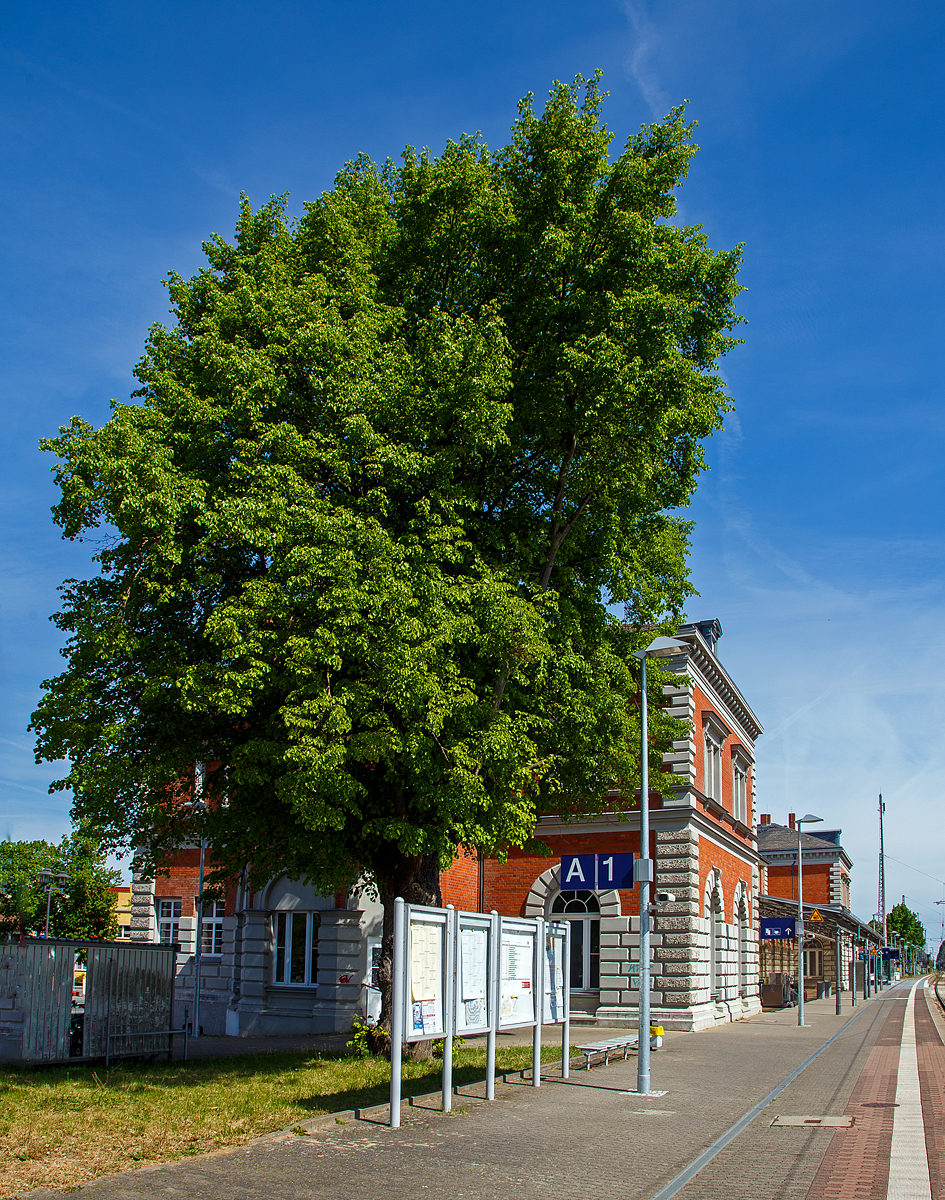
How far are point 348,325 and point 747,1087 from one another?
13.1m

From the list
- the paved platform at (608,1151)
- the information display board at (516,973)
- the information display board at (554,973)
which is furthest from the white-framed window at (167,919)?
the information display board at (516,973)

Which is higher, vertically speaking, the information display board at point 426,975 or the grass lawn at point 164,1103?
the information display board at point 426,975

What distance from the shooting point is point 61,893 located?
5866 centimetres

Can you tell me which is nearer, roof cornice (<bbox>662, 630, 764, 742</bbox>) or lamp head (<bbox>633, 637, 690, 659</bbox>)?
lamp head (<bbox>633, 637, 690, 659</bbox>)

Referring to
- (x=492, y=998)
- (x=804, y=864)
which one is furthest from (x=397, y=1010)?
(x=804, y=864)

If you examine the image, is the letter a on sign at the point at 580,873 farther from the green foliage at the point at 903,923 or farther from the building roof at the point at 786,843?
the green foliage at the point at 903,923

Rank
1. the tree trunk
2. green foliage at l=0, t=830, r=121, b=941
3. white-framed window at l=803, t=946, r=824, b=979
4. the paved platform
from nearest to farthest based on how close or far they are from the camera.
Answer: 1. the paved platform
2. the tree trunk
3. green foliage at l=0, t=830, r=121, b=941
4. white-framed window at l=803, t=946, r=824, b=979

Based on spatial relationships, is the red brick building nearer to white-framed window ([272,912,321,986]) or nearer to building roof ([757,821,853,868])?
white-framed window ([272,912,321,986])

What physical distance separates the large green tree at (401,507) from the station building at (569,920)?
8.24m

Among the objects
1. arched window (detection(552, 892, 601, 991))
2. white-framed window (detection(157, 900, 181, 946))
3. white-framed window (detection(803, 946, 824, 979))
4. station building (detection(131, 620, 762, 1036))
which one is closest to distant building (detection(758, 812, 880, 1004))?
white-framed window (detection(803, 946, 824, 979))

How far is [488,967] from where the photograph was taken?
13.1m

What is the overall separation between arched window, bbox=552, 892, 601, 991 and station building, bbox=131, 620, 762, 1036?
0.03 meters

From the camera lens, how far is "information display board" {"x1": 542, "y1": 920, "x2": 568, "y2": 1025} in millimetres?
14638

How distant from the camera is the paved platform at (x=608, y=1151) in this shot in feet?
27.3
